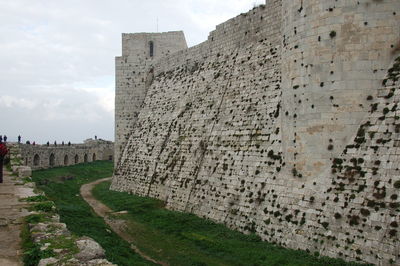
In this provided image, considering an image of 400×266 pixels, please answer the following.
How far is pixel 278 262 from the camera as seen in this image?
1150cm

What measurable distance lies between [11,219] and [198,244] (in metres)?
6.18

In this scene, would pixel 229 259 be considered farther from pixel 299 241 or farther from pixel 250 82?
pixel 250 82

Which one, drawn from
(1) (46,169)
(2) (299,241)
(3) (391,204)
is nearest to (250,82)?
(2) (299,241)

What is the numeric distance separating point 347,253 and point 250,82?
9642mm

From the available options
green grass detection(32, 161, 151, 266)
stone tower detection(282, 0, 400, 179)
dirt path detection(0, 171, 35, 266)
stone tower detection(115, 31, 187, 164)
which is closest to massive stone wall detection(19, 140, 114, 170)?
green grass detection(32, 161, 151, 266)

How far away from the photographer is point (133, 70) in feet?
107

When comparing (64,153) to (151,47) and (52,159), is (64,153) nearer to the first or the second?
(52,159)

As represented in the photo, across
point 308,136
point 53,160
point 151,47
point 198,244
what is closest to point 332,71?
point 308,136

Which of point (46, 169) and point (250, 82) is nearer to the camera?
point (250, 82)

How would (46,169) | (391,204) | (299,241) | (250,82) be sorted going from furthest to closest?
(46,169)
(250,82)
(299,241)
(391,204)

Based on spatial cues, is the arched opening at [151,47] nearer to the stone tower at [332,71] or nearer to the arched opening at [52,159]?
the arched opening at [52,159]

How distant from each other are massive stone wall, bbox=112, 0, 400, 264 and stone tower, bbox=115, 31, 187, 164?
12556 mm

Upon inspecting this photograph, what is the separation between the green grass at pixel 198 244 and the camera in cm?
1191

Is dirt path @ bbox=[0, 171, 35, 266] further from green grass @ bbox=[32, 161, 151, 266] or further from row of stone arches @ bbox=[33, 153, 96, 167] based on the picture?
row of stone arches @ bbox=[33, 153, 96, 167]
